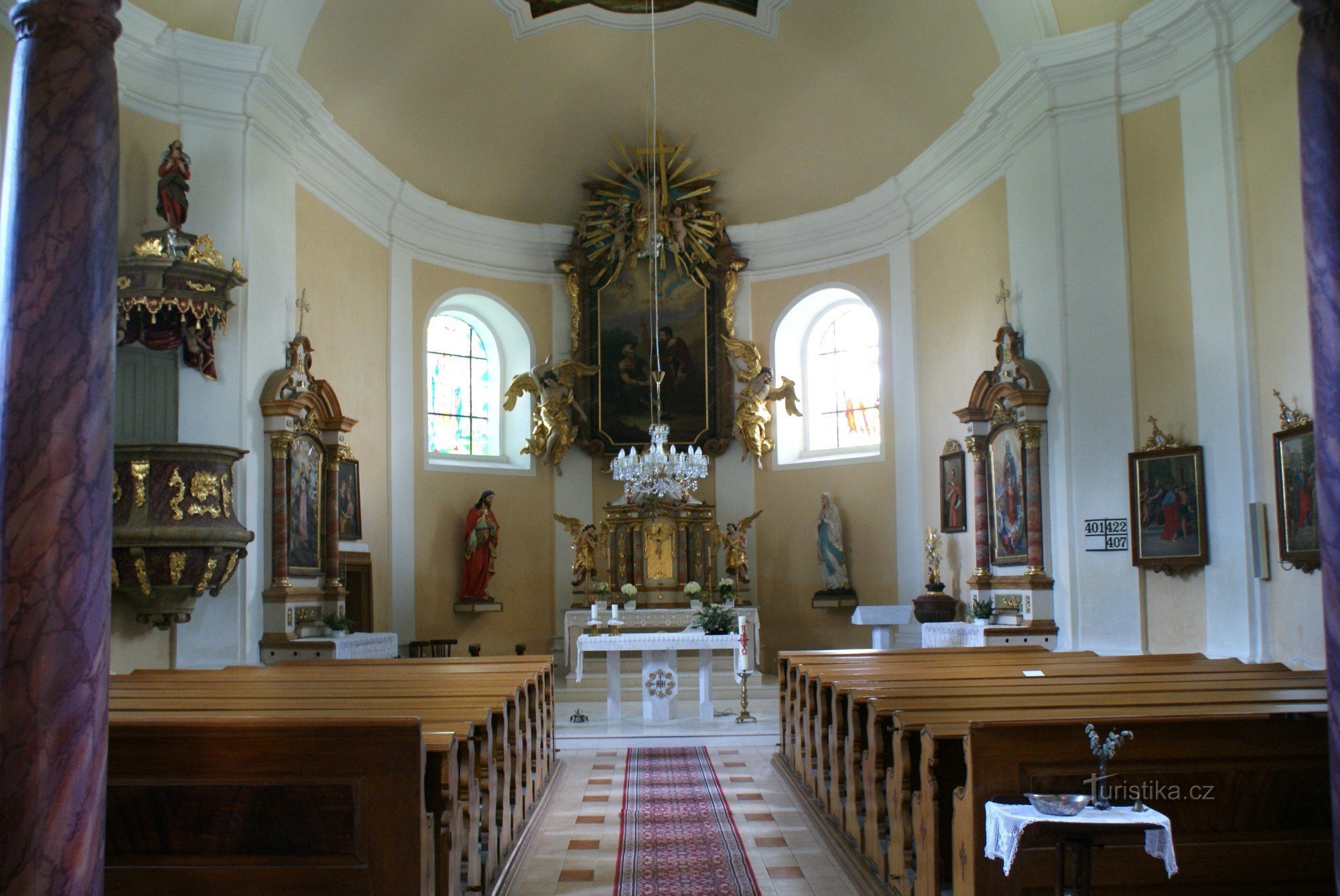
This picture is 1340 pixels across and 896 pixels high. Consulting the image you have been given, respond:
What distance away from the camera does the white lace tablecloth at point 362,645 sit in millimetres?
10594

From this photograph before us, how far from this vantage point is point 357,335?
13.4m

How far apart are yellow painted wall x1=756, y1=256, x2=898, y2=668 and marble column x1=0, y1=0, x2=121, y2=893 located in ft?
40.4

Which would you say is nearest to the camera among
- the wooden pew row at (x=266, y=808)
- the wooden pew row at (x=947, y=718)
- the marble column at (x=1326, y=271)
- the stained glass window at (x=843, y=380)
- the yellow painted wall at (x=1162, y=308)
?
the marble column at (x=1326, y=271)

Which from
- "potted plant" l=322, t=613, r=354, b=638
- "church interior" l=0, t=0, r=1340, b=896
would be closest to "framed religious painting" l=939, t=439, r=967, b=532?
"church interior" l=0, t=0, r=1340, b=896

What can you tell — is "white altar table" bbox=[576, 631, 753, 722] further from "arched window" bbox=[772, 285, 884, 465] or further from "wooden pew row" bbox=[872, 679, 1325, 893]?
"arched window" bbox=[772, 285, 884, 465]

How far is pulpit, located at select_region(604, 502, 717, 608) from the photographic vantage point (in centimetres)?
1522

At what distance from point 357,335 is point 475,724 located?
29.8 ft

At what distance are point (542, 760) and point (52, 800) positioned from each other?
5.06 m

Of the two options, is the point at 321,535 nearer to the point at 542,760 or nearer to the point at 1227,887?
the point at 542,760

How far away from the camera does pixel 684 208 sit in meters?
16.2

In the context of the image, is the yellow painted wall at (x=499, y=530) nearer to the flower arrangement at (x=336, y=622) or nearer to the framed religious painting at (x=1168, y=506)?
the flower arrangement at (x=336, y=622)

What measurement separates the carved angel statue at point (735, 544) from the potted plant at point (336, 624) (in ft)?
18.3

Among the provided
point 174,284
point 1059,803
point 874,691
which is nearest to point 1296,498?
point 874,691

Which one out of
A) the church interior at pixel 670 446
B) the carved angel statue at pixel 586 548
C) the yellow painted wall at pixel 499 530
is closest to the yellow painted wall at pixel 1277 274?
the church interior at pixel 670 446
